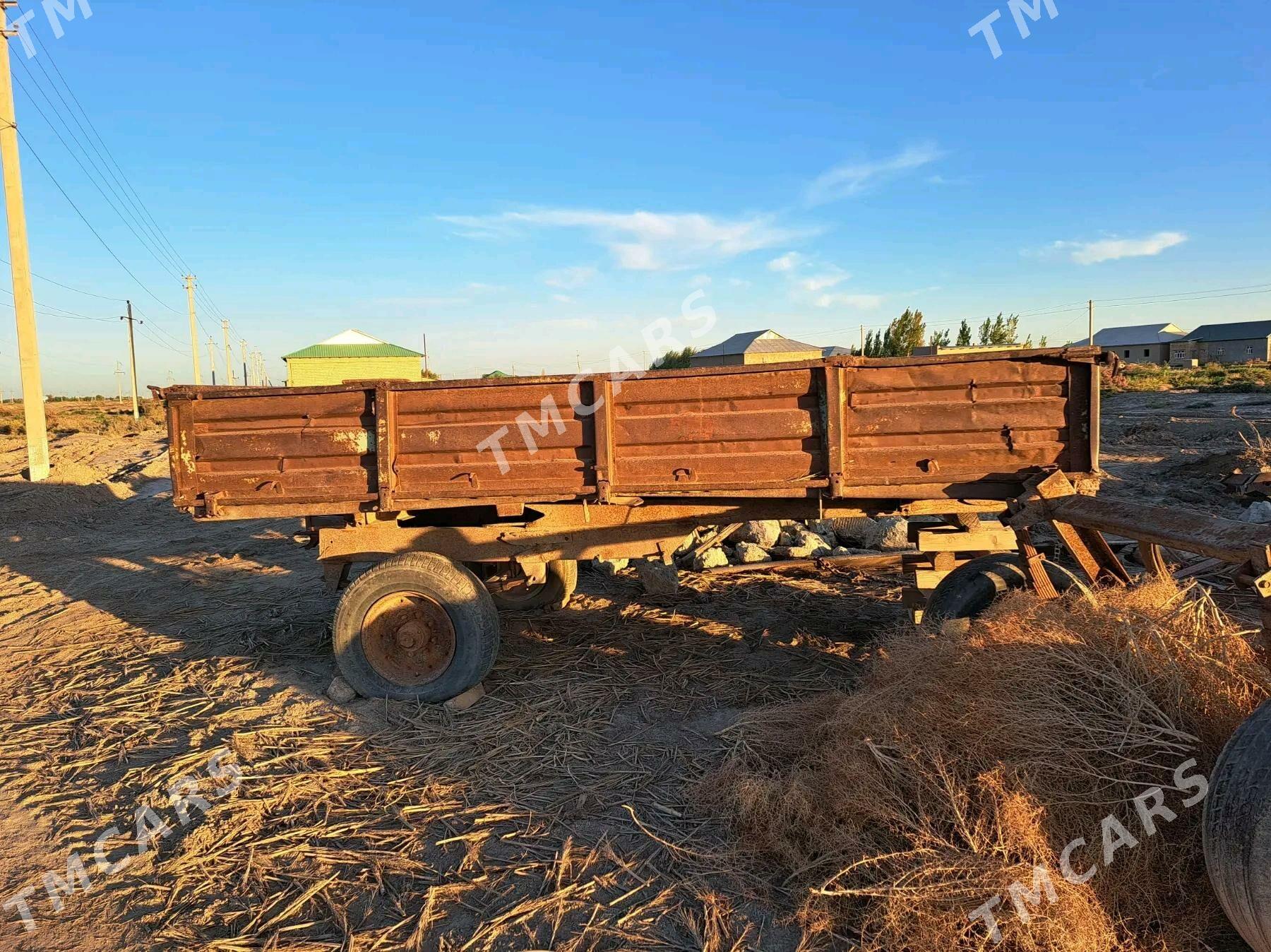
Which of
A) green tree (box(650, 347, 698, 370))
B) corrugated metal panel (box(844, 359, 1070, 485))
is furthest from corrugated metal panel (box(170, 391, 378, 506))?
green tree (box(650, 347, 698, 370))

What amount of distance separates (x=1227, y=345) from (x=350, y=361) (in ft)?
240

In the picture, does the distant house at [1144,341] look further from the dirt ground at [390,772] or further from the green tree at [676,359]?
the dirt ground at [390,772]

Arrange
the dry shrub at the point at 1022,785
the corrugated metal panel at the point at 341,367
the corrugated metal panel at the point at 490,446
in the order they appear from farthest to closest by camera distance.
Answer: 1. the corrugated metal panel at the point at 341,367
2. the corrugated metal panel at the point at 490,446
3. the dry shrub at the point at 1022,785

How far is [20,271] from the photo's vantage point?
16547 millimetres

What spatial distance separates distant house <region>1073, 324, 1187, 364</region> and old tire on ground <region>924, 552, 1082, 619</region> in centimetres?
7713

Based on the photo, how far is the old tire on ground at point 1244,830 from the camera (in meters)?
2.06

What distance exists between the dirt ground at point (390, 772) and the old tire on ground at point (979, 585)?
757mm

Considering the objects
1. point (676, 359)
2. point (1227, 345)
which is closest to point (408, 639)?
point (676, 359)

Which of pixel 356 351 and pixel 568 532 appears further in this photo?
pixel 356 351

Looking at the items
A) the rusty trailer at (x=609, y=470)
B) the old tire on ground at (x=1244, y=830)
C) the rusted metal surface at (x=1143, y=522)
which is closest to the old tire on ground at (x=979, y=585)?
the rusty trailer at (x=609, y=470)

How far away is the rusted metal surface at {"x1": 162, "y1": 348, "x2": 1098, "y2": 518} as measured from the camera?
12.9 ft

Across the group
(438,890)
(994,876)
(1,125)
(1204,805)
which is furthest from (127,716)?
(1,125)

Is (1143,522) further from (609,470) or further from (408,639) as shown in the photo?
(408,639)

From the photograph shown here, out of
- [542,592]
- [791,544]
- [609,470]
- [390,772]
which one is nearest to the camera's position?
[390,772]
